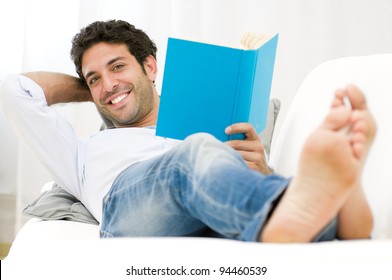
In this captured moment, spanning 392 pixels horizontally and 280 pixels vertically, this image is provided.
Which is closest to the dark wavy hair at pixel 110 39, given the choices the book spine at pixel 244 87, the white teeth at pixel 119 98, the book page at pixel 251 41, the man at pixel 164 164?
the man at pixel 164 164

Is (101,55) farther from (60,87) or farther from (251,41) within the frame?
(251,41)

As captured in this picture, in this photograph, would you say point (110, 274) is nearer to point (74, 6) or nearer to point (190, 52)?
point (190, 52)

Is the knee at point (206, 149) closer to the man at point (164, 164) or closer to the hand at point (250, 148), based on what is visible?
the man at point (164, 164)

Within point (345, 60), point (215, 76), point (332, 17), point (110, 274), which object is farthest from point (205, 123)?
point (332, 17)

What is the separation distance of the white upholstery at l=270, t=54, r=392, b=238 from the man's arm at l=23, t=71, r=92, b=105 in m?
0.55

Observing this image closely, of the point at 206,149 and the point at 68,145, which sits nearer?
the point at 206,149

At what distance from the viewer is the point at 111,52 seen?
1.64 meters

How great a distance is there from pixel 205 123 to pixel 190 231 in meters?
0.28

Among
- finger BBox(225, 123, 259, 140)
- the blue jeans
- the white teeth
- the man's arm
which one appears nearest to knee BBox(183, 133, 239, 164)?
the blue jeans

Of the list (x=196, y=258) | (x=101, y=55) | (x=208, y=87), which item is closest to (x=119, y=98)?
(x=101, y=55)

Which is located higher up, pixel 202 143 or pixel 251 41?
pixel 251 41

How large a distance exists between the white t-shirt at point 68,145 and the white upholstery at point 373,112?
27cm

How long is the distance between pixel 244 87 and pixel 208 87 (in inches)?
2.9

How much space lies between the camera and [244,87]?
1.23 metres
